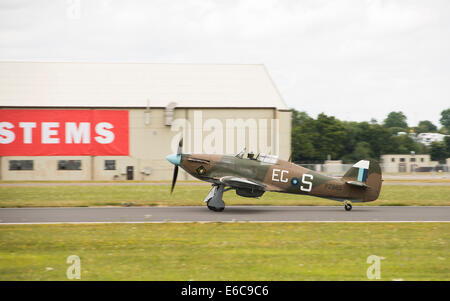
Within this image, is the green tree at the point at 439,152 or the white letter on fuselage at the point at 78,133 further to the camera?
the green tree at the point at 439,152

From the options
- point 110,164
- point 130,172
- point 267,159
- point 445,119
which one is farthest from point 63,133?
point 445,119

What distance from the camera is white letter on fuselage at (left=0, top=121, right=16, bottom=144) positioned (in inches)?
1710

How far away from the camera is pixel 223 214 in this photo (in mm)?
17594

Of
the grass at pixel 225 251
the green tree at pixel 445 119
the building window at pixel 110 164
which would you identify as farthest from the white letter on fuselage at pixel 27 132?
the green tree at pixel 445 119

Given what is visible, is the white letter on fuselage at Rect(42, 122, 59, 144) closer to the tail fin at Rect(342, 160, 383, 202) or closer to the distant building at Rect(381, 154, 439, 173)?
the tail fin at Rect(342, 160, 383, 202)

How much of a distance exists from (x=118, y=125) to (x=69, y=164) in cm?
605

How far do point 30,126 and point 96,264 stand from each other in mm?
38351

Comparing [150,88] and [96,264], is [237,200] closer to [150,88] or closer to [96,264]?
[96,264]

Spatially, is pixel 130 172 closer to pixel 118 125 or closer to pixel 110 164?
pixel 110 164

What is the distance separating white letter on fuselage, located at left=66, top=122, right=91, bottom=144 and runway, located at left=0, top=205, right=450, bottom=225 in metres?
26.2

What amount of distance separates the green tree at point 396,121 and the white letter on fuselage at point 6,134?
141m

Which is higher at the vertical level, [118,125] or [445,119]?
[445,119]

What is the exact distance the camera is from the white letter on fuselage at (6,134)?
43.4m

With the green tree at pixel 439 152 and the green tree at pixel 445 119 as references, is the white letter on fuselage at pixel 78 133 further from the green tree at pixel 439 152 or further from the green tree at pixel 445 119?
the green tree at pixel 445 119
